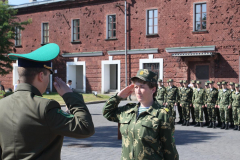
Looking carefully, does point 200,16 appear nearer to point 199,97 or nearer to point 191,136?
point 199,97

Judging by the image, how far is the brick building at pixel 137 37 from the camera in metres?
22.1

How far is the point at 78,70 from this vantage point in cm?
3167

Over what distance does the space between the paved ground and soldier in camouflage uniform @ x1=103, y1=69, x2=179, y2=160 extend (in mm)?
4008

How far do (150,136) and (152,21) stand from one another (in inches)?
883

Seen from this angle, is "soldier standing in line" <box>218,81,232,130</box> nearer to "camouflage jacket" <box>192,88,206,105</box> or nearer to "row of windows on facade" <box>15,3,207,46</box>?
"camouflage jacket" <box>192,88,206,105</box>

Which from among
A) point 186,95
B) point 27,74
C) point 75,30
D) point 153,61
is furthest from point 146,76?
point 75,30

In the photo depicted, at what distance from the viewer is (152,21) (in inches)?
993

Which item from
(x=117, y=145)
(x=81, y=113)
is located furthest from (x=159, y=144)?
(x=117, y=145)

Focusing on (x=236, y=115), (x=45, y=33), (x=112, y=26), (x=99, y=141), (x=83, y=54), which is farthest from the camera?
(x=45, y=33)

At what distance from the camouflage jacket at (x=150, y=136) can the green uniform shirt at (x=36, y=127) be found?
46.4 inches

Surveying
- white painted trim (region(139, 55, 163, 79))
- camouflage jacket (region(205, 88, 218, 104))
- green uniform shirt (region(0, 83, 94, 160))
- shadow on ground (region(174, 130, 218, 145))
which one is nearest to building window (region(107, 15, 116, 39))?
white painted trim (region(139, 55, 163, 79))

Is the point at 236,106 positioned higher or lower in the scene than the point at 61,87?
lower

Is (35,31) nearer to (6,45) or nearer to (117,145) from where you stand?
(6,45)

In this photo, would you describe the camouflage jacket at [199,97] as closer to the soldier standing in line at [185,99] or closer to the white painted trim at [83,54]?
the soldier standing in line at [185,99]
